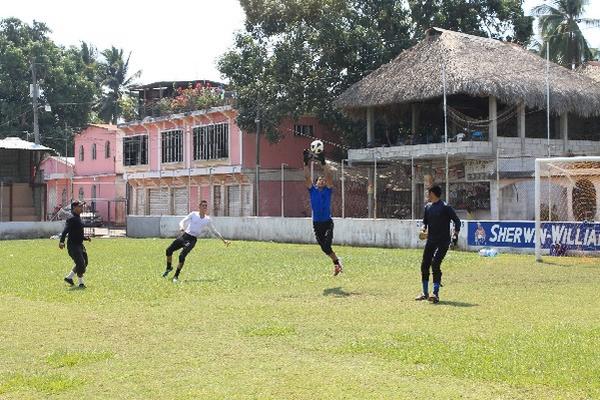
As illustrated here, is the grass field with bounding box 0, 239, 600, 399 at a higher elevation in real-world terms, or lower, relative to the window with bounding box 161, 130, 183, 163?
lower

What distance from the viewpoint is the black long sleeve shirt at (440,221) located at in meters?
12.4

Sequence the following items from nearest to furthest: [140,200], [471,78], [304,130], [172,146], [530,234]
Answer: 1. [530,234]
2. [471,78]
3. [304,130]
4. [172,146]
5. [140,200]

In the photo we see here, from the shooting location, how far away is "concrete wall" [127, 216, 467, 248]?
2633 cm

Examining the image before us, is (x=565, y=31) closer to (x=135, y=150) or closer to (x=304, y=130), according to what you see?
(x=304, y=130)

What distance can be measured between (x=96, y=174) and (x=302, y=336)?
161 feet

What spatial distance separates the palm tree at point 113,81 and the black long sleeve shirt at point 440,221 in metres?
66.3

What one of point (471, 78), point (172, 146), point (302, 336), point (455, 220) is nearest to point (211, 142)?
point (172, 146)

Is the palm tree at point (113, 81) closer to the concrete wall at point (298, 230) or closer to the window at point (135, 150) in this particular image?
the window at point (135, 150)

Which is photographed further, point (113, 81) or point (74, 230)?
point (113, 81)

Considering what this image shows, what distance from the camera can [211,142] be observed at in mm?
44094

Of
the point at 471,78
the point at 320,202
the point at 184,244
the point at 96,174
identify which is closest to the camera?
the point at 320,202

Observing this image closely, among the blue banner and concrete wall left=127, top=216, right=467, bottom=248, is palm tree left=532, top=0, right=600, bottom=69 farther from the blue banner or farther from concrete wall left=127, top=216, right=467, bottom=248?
the blue banner

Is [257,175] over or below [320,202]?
over

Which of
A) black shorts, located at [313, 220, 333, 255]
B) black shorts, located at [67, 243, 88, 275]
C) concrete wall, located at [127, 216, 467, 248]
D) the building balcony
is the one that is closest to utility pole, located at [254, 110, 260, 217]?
concrete wall, located at [127, 216, 467, 248]
